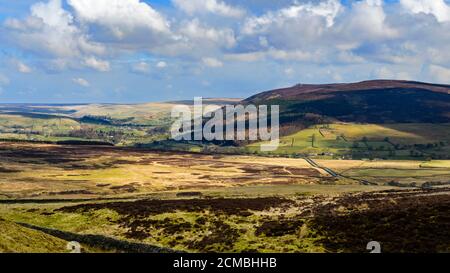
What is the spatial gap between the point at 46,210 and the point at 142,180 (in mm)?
81437

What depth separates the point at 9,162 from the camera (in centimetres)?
19075

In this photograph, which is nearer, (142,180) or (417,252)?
(417,252)

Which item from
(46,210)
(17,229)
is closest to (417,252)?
(17,229)

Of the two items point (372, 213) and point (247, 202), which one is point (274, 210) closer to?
point (247, 202)

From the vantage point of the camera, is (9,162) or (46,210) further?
(9,162)

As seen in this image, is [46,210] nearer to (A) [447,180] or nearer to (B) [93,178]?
(B) [93,178]

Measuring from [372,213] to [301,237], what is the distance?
11.7 metres
